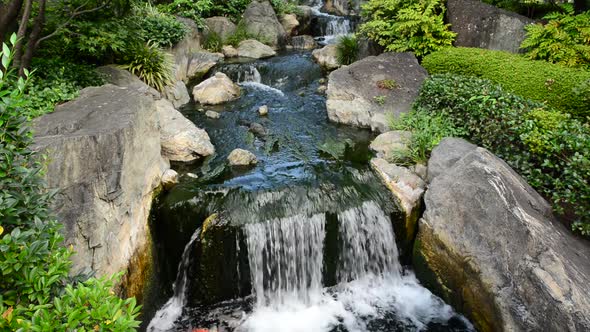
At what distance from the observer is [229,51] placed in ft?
54.1

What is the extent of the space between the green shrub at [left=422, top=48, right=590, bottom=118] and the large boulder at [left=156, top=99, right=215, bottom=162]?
22.9 ft

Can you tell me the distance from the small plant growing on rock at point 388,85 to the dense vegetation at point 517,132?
107 centimetres

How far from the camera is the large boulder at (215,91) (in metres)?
12.2

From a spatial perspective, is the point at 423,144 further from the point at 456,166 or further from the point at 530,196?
the point at 530,196

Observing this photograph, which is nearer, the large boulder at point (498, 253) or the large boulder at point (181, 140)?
the large boulder at point (498, 253)

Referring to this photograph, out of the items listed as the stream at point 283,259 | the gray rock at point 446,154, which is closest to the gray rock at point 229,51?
the stream at point 283,259

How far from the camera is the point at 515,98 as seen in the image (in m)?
7.70

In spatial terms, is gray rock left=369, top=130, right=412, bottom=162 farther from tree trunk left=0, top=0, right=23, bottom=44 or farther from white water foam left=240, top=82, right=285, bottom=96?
tree trunk left=0, top=0, right=23, bottom=44

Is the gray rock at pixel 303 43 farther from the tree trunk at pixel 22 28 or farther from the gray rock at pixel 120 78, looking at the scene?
the tree trunk at pixel 22 28

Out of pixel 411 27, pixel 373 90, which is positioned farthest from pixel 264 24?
pixel 373 90

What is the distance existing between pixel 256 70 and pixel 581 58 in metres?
10.1

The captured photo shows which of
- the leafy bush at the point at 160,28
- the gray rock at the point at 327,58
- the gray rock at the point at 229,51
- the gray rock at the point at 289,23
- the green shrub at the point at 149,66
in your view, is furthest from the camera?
the gray rock at the point at 289,23

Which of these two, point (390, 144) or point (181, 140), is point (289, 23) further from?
point (181, 140)

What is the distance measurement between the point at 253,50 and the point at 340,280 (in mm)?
12483
